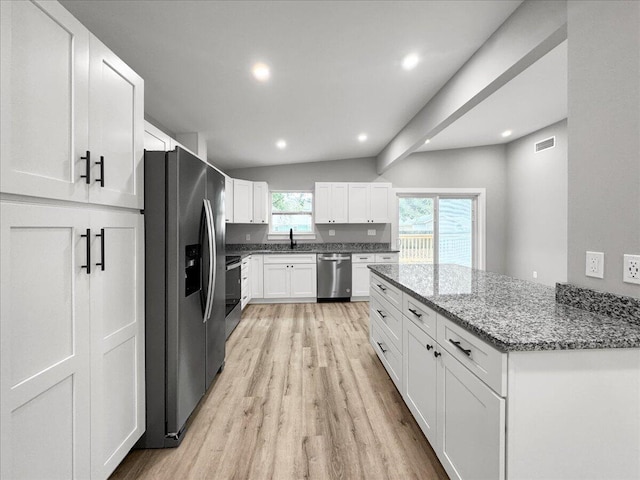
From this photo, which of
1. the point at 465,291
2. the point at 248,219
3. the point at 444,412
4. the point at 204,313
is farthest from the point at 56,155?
the point at 248,219

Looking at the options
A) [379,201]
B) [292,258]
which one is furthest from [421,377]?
[379,201]

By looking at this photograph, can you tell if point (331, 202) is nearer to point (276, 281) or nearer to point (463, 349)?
point (276, 281)

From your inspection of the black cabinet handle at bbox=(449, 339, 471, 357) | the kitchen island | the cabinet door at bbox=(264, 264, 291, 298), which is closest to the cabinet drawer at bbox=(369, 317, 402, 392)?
the kitchen island

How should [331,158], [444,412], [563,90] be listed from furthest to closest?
1. [331,158]
2. [563,90]
3. [444,412]

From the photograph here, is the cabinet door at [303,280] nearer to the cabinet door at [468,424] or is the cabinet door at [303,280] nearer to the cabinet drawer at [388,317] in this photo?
the cabinet drawer at [388,317]

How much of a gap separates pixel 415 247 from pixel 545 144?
275 cm

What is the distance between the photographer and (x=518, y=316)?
4.23 ft

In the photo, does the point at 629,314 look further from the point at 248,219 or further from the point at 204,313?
the point at 248,219

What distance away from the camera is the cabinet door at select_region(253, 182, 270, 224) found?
18.4ft

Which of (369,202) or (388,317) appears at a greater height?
(369,202)

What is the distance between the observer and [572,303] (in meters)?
1.48

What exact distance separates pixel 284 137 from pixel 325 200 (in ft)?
5.33

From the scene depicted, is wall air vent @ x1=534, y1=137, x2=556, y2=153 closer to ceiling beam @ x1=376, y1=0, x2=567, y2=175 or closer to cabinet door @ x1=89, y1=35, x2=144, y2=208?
ceiling beam @ x1=376, y1=0, x2=567, y2=175

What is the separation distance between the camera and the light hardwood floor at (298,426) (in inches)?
62.3
